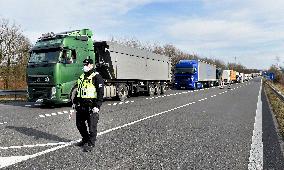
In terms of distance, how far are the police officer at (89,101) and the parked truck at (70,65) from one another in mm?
6930

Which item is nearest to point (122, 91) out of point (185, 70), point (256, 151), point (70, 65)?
point (70, 65)

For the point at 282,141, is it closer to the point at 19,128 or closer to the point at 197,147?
the point at 197,147

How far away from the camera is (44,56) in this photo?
47.1ft

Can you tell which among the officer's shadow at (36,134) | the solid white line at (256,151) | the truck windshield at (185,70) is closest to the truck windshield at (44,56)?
the officer's shadow at (36,134)

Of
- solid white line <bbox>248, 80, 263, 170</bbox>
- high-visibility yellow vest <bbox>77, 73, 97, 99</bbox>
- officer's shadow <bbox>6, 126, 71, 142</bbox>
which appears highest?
high-visibility yellow vest <bbox>77, 73, 97, 99</bbox>

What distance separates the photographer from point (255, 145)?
6.98 metres

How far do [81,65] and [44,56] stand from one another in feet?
5.56

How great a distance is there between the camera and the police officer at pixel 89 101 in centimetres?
632

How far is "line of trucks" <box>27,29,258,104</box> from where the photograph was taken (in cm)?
1381

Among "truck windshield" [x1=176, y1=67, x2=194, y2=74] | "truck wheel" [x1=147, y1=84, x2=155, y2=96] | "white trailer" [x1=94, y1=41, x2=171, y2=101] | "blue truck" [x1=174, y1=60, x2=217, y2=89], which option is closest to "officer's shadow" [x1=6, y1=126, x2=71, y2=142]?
"white trailer" [x1=94, y1=41, x2=171, y2=101]

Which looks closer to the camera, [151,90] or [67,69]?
[67,69]

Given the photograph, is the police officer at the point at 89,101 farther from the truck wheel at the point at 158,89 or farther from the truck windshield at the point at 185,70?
the truck windshield at the point at 185,70

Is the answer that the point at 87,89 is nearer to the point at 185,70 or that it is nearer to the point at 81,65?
the point at 81,65

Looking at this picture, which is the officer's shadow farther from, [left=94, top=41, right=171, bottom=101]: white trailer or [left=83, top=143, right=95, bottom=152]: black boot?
[left=94, top=41, right=171, bottom=101]: white trailer
